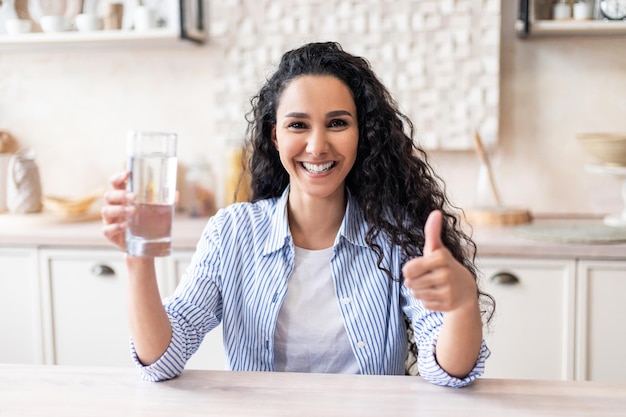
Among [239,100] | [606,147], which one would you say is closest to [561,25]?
[606,147]

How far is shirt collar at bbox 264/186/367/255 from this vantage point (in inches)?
61.2

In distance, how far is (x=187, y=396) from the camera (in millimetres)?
1189

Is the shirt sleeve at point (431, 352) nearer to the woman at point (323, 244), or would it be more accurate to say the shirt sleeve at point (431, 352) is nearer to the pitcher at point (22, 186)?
the woman at point (323, 244)

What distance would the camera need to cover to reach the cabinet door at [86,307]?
252 centimetres

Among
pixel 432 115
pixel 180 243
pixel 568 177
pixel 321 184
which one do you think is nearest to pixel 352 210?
pixel 321 184

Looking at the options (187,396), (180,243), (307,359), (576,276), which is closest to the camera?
(187,396)

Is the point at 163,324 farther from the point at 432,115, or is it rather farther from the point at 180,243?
the point at 432,115

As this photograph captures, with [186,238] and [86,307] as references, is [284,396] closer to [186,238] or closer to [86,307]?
[186,238]

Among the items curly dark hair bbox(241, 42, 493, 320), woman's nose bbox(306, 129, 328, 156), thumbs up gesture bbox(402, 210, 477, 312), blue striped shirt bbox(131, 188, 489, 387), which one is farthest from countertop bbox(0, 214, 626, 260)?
thumbs up gesture bbox(402, 210, 477, 312)

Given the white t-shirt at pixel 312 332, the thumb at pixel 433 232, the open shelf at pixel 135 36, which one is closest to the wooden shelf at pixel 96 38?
the open shelf at pixel 135 36

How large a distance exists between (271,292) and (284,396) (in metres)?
0.38

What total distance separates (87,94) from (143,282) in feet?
6.73

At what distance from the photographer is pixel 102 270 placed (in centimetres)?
250

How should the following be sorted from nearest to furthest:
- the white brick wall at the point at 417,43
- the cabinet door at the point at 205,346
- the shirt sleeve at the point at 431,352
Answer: the shirt sleeve at the point at 431,352
the cabinet door at the point at 205,346
the white brick wall at the point at 417,43
